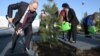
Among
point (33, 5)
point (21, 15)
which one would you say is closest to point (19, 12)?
point (21, 15)

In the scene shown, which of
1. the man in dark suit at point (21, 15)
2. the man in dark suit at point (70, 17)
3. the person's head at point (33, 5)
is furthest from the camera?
the man in dark suit at point (70, 17)

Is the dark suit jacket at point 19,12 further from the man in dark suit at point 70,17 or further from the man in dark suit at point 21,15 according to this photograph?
the man in dark suit at point 70,17

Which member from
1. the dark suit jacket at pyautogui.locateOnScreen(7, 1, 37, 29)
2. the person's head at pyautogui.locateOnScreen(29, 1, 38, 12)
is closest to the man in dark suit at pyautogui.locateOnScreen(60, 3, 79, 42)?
the dark suit jacket at pyautogui.locateOnScreen(7, 1, 37, 29)

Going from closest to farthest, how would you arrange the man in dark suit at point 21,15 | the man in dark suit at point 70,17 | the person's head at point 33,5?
the person's head at point 33,5 → the man in dark suit at point 21,15 → the man in dark suit at point 70,17

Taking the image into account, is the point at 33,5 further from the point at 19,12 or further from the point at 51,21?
the point at 51,21

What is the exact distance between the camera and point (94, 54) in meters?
10.2

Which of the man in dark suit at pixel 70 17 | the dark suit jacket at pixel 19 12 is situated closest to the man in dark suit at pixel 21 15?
the dark suit jacket at pixel 19 12

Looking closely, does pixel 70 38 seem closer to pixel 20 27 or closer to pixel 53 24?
pixel 53 24

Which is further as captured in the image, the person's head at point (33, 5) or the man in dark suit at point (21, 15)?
the man in dark suit at point (21, 15)

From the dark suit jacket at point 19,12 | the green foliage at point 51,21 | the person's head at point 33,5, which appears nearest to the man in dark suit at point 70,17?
the green foliage at point 51,21

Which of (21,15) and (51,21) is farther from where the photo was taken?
(51,21)

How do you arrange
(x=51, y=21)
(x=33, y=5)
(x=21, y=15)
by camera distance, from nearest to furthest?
1. (x=33, y=5)
2. (x=21, y=15)
3. (x=51, y=21)

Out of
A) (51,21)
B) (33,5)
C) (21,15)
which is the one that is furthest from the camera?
(51,21)

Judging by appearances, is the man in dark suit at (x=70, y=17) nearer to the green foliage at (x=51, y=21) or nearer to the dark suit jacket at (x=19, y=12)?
the green foliage at (x=51, y=21)
